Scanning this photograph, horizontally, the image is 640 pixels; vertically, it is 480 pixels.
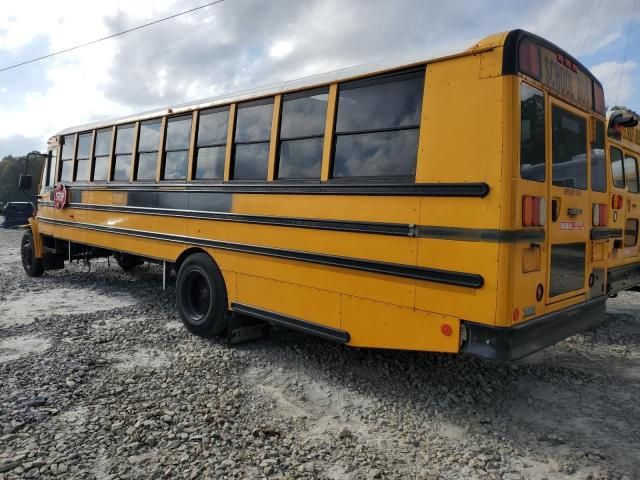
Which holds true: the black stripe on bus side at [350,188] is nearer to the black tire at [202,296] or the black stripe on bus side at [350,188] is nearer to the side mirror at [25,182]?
the black tire at [202,296]

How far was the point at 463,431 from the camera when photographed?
3125mm

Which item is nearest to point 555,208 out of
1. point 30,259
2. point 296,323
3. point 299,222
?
point 299,222

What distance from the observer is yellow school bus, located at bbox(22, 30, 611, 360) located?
2.86 m

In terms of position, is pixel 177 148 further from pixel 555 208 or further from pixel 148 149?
pixel 555 208

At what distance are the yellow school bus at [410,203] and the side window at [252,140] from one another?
0.02 meters

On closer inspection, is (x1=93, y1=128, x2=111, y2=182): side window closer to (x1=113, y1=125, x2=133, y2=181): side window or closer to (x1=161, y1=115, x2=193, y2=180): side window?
(x1=113, y1=125, x2=133, y2=181): side window

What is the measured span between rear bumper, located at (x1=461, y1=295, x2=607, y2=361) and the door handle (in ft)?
2.15

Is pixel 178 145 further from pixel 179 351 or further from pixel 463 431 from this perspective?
pixel 463 431

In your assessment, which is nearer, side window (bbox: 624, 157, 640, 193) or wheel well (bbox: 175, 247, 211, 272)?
wheel well (bbox: 175, 247, 211, 272)

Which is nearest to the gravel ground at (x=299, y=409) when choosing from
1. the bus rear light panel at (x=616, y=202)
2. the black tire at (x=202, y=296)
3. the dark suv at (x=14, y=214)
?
the black tire at (x=202, y=296)

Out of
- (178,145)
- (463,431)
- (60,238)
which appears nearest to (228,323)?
(178,145)

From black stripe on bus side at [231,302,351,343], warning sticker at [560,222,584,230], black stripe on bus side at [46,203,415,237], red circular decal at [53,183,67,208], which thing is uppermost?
red circular decal at [53,183,67,208]

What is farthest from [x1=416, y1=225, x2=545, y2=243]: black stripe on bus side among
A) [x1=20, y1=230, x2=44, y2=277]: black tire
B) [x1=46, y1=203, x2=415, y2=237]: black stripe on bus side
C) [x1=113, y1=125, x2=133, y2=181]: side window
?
[x1=20, y1=230, x2=44, y2=277]: black tire

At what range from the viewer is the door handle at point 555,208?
3.27 meters
